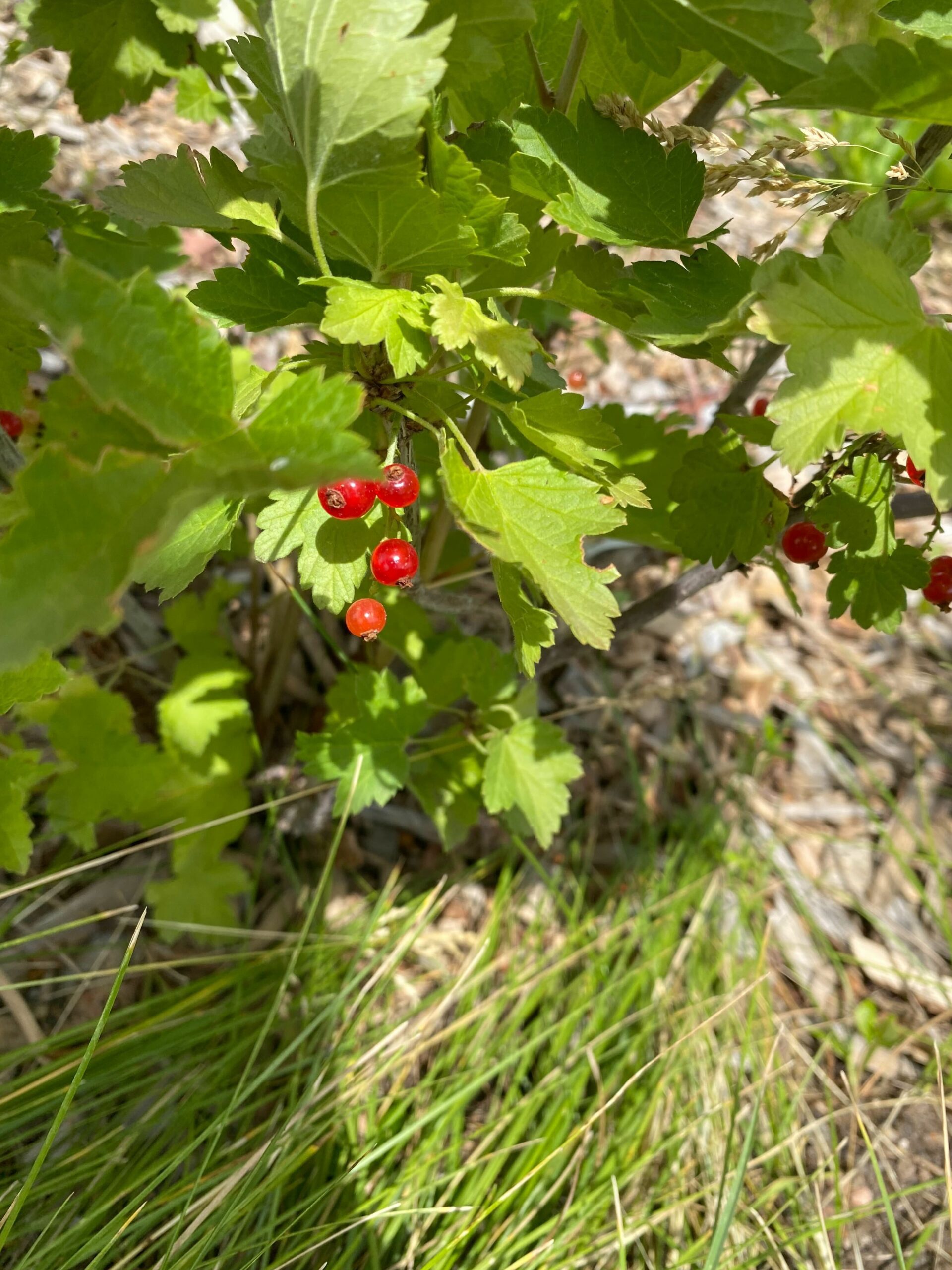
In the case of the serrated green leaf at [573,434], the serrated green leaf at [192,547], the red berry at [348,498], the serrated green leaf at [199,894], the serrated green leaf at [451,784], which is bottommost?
the serrated green leaf at [199,894]

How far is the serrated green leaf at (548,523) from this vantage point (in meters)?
1.03

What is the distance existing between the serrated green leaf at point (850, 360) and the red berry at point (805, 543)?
1.34 ft

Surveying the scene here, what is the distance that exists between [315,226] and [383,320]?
0.14m

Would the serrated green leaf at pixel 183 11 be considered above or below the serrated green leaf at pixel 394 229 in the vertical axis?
above

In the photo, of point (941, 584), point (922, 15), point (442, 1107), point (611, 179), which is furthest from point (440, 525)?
point (442, 1107)

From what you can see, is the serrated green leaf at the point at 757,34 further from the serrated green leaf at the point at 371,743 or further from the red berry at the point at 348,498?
the serrated green leaf at the point at 371,743

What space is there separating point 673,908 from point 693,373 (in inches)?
90.0

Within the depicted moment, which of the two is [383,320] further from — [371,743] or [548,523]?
[371,743]

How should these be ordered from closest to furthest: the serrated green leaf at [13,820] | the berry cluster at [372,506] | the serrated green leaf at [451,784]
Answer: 1. the berry cluster at [372,506]
2. the serrated green leaf at [13,820]
3. the serrated green leaf at [451,784]

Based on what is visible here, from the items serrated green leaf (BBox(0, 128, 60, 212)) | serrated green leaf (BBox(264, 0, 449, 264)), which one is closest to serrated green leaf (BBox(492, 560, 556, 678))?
serrated green leaf (BBox(264, 0, 449, 264))

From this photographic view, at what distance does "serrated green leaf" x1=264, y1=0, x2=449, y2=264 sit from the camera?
875mm

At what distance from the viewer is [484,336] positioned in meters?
1.01

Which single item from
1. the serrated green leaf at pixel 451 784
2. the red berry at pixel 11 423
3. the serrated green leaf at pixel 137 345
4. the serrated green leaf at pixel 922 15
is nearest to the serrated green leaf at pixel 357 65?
the serrated green leaf at pixel 137 345

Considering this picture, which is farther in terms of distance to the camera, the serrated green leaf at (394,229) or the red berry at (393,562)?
the red berry at (393,562)
